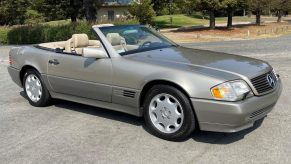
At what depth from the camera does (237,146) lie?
4723mm

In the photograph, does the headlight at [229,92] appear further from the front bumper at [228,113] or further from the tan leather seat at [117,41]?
the tan leather seat at [117,41]

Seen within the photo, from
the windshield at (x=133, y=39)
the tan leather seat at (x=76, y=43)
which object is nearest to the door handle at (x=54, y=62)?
the tan leather seat at (x=76, y=43)

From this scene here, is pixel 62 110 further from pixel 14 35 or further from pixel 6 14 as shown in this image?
pixel 6 14

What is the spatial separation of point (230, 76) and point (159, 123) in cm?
112

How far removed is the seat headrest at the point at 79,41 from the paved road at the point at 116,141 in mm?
1132

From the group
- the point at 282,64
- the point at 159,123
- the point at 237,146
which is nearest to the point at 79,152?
the point at 159,123

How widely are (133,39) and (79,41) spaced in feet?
3.99

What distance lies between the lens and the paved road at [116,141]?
176 inches

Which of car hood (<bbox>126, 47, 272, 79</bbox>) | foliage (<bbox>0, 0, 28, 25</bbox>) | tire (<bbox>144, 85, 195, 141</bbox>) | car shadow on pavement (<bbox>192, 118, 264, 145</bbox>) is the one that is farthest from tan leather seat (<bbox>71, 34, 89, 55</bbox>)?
foliage (<bbox>0, 0, 28, 25</bbox>)

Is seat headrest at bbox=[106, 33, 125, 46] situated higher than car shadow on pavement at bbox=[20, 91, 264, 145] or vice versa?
seat headrest at bbox=[106, 33, 125, 46]

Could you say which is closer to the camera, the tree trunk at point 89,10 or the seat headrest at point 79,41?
the seat headrest at point 79,41

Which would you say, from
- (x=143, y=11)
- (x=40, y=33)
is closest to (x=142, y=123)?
(x=40, y=33)

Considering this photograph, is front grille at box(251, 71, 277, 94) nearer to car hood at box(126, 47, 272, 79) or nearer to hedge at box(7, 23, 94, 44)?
car hood at box(126, 47, 272, 79)

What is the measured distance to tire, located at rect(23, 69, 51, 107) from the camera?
263 inches
